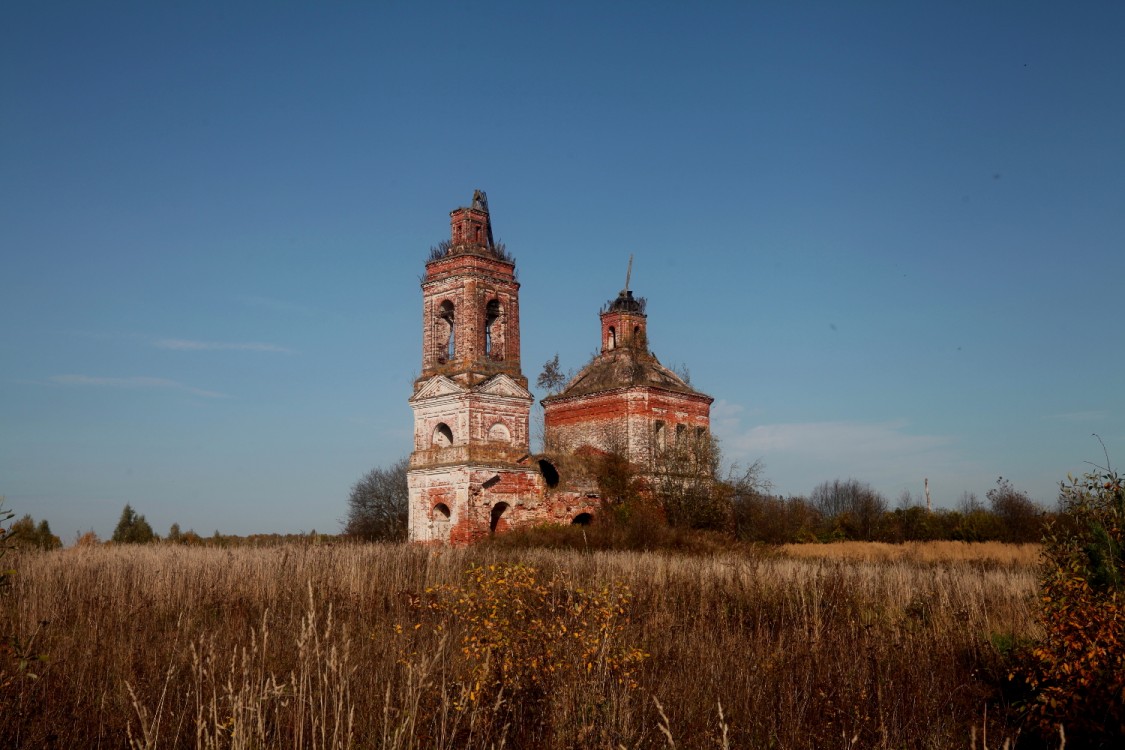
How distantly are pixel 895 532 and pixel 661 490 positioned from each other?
14124 mm

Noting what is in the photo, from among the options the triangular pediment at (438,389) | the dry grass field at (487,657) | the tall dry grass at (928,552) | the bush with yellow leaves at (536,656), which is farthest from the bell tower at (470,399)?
the bush with yellow leaves at (536,656)

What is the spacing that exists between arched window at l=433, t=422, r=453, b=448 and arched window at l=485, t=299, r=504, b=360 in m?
2.87

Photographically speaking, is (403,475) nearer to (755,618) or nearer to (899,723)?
(755,618)

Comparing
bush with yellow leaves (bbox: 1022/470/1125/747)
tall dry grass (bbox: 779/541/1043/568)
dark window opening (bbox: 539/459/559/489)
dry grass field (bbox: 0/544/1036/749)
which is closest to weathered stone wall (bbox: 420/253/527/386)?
dark window opening (bbox: 539/459/559/489)

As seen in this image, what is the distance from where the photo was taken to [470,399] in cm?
2766

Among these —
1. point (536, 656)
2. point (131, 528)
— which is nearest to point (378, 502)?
point (131, 528)

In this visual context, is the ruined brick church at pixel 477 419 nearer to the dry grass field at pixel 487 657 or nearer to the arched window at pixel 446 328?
the arched window at pixel 446 328

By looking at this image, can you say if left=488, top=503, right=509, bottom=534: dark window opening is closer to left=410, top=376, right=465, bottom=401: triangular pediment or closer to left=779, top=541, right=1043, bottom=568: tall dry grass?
left=410, top=376, right=465, bottom=401: triangular pediment

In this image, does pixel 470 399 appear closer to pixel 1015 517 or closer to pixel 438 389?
pixel 438 389

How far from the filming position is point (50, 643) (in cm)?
718

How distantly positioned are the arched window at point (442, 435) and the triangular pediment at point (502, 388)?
202cm

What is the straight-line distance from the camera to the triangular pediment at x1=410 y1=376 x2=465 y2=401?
27938 mm

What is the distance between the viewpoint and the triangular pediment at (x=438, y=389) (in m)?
27.9

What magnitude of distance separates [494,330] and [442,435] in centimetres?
397
